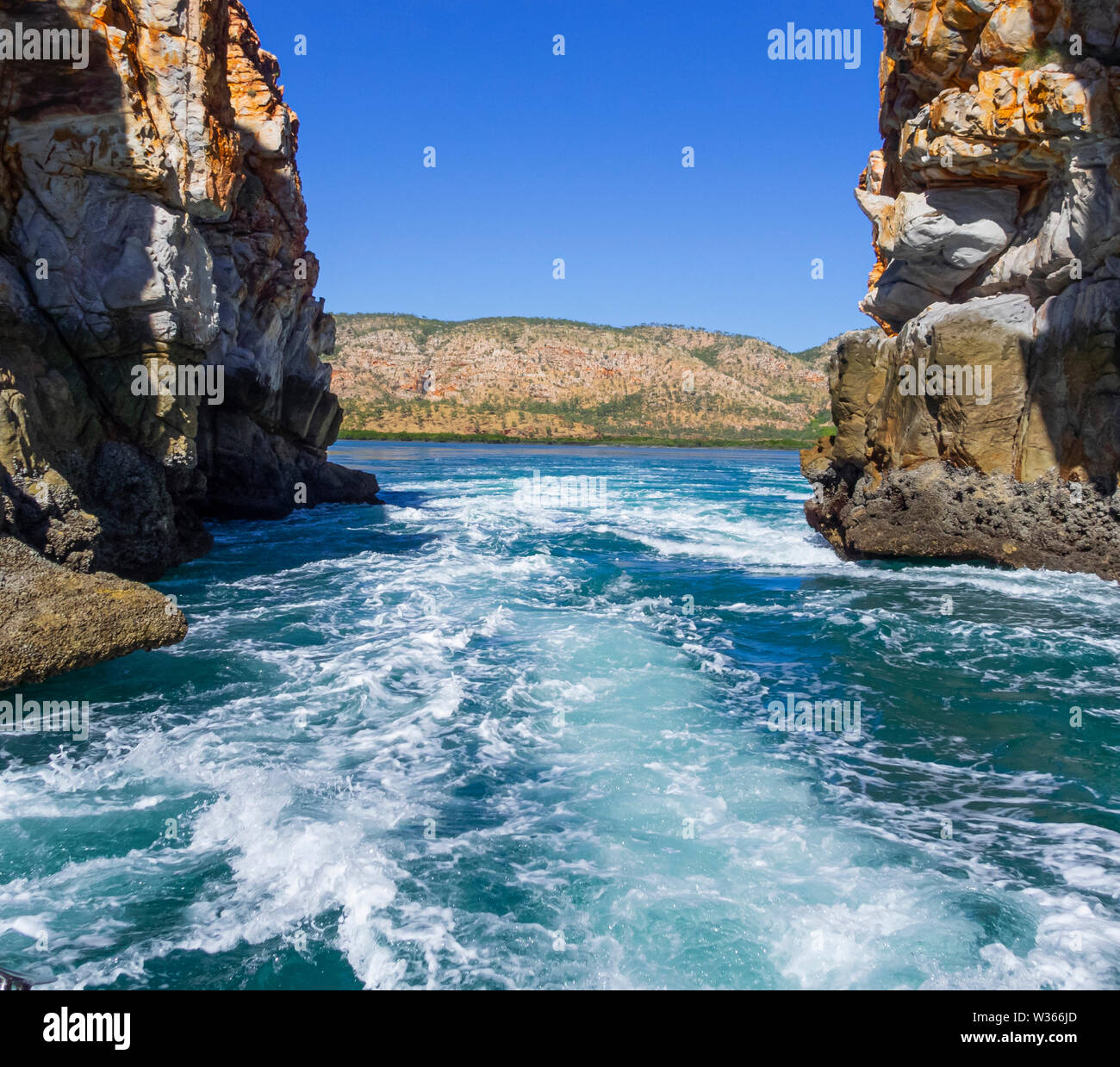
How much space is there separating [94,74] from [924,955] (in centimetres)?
1538

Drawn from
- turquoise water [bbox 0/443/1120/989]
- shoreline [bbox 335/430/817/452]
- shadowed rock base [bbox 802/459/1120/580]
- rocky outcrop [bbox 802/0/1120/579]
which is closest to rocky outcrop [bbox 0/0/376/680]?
turquoise water [bbox 0/443/1120/989]

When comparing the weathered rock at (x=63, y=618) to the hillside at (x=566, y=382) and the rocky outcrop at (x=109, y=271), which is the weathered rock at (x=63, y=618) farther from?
the hillside at (x=566, y=382)

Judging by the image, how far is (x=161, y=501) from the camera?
49.4ft

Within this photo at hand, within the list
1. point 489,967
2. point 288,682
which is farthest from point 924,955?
point 288,682

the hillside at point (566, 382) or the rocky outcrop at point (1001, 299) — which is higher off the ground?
the hillside at point (566, 382)

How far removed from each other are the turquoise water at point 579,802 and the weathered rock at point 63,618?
28cm

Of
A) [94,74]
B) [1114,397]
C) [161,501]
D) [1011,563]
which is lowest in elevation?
[1011,563]

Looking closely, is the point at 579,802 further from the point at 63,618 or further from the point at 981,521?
the point at 981,521

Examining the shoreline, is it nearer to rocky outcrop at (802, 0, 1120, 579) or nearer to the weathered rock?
rocky outcrop at (802, 0, 1120, 579)

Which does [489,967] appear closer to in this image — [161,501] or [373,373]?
[161,501]

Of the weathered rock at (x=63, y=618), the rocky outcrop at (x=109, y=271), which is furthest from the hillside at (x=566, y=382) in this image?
the weathered rock at (x=63, y=618)

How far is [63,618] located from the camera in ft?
31.1

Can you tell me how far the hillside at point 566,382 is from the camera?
12194 centimetres

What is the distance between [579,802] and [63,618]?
6.87 meters
